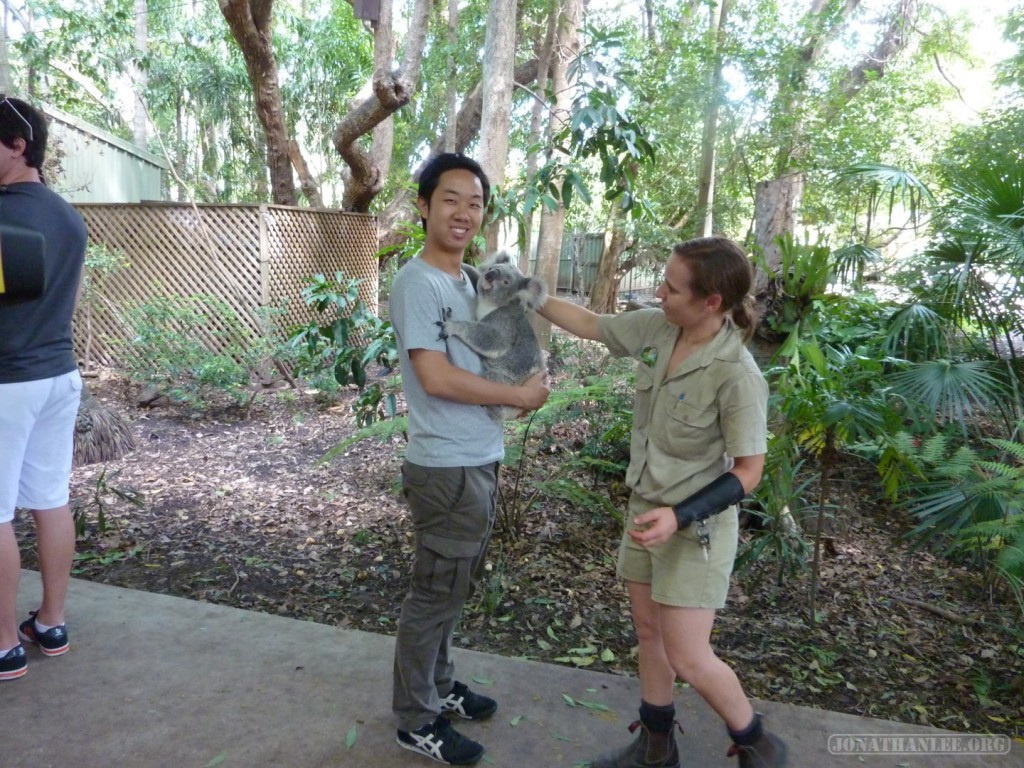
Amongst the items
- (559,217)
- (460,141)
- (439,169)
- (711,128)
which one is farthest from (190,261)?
(439,169)

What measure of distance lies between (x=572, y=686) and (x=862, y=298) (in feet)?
10.6

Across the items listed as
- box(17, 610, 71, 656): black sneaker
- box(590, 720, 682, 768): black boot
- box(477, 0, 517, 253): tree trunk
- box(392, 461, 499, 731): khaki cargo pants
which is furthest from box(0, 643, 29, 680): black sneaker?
box(477, 0, 517, 253): tree trunk

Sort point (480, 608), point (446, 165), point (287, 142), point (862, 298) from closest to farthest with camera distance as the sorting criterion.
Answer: point (446, 165) < point (480, 608) < point (862, 298) < point (287, 142)

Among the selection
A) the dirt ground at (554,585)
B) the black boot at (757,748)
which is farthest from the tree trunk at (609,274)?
the black boot at (757,748)

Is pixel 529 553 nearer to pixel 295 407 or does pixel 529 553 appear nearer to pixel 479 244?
pixel 479 244

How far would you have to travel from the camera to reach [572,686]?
2.84 meters

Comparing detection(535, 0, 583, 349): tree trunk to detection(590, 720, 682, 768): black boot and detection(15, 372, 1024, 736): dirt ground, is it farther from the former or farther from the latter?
detection(590, 720, 682, 768): black boot

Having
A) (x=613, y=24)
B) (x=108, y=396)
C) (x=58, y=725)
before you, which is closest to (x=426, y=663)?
(x=58, y=725)

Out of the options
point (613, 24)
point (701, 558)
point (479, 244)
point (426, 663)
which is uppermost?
point (613, 24)

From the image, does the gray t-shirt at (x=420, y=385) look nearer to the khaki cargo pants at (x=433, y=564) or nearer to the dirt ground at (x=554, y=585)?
the khaki cargo pants at (x=433, y=564)

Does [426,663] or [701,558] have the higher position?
[701,558]

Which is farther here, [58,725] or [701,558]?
[58,725]

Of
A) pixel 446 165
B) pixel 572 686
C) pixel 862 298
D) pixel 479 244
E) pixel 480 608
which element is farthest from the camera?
pixel 862 298

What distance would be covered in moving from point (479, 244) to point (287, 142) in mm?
7423
